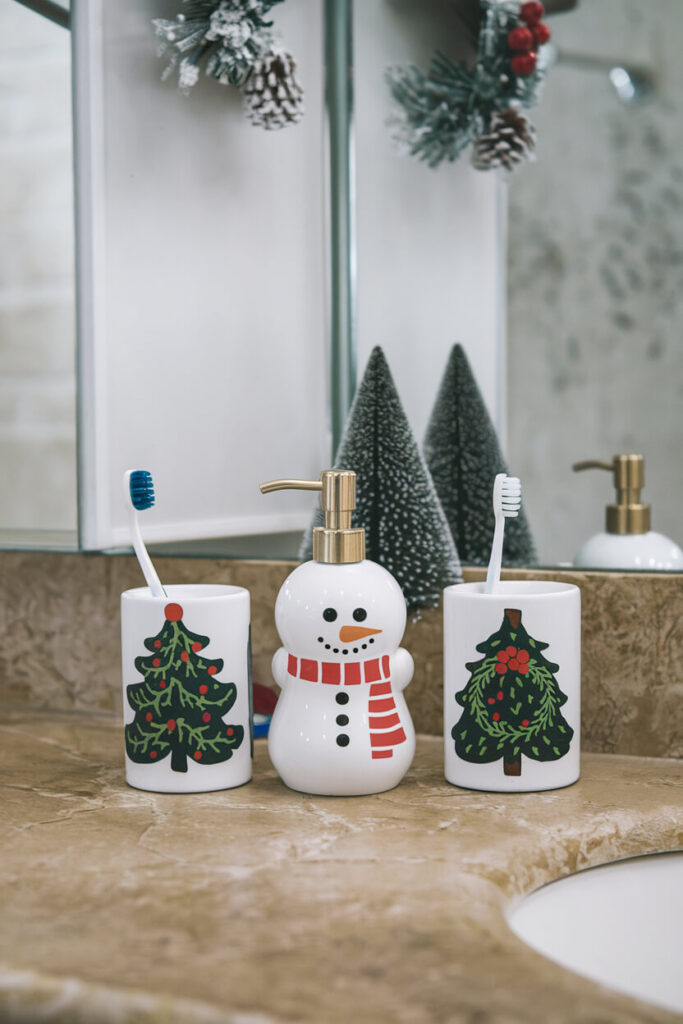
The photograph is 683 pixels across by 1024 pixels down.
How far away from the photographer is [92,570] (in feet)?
2.80

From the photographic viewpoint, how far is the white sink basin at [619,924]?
50 centimetres

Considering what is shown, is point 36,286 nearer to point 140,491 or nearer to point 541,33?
point 140,491

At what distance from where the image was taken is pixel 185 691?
0.63 meters

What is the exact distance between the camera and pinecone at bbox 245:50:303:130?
865 mm

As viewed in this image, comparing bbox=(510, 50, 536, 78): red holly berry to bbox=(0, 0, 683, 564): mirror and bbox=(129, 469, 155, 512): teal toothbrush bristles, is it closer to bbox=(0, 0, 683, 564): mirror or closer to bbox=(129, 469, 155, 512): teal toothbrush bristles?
bbox=(0, 0, 683, 564): mirror

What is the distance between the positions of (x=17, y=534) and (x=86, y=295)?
0.23 m

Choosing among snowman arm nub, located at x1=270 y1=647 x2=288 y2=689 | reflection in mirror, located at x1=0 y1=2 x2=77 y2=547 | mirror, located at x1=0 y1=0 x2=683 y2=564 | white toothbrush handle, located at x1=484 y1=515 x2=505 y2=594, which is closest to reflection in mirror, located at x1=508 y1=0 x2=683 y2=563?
mirror, located at x1=0 y1=0 x2=683 y2=564

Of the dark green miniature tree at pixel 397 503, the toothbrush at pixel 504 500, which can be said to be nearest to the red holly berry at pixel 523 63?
the dark green miniature tree at pixel 397 503

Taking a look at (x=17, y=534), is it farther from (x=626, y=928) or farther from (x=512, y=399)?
(x=626, y=928)

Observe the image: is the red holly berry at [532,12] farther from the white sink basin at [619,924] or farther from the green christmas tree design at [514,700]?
the white sink basin at [619,924]

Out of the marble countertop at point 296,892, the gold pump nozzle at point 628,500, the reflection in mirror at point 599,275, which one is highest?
the reflection in mirror at point 599,275

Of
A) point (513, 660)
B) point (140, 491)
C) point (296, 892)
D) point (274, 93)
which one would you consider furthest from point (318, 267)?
point (296, 892)

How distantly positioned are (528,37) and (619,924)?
68 centimetres

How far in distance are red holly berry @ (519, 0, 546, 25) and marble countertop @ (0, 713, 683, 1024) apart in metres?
0.59
